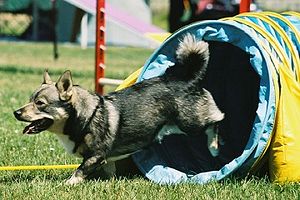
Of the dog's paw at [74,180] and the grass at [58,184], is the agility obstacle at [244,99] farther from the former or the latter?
the dog's paw at [74,180]

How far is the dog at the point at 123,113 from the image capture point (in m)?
5.31

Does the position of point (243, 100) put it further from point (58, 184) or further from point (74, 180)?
point (58, 184)

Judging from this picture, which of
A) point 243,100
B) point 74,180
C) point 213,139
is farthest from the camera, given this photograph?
point 243,100

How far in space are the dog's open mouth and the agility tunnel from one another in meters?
0.93

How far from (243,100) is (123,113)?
150cm

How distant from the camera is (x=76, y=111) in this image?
5387 mm

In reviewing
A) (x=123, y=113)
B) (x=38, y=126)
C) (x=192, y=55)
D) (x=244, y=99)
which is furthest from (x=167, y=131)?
(x=244, y=99)

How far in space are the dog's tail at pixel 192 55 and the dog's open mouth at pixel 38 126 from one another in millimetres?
1159

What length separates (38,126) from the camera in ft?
17.4

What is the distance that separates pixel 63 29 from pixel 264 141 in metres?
18.7

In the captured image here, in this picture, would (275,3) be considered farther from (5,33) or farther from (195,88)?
(195,88)

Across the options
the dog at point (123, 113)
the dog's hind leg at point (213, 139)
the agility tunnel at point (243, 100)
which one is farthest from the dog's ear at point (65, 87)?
the dog's hind leg at point (213, 139)

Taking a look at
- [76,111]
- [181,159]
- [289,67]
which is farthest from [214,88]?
[76,111]

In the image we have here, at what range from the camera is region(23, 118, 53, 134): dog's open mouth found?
5.27 metres
